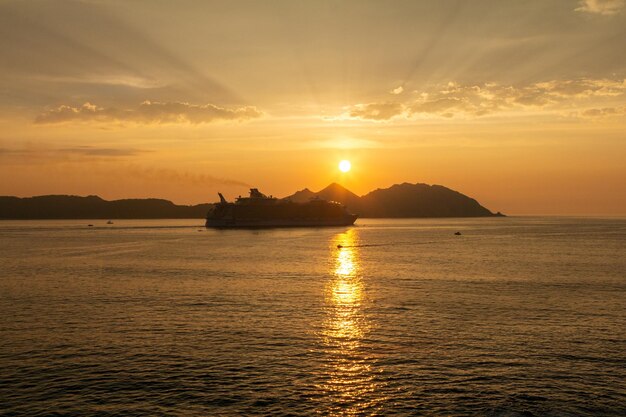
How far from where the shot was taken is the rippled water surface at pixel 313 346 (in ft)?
73.0

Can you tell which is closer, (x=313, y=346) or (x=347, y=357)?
(x=347, y=357)

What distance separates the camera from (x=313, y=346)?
31.0 meters

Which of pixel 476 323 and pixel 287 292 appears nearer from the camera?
pixel 476 323

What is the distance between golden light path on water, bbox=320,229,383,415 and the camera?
874 inches

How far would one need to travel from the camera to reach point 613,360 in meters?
27.6

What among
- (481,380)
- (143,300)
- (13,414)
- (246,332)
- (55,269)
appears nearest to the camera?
(13,414)

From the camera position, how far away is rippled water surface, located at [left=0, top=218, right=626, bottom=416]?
73.0 ft

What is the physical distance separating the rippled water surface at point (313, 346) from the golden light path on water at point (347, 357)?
0.13 meters

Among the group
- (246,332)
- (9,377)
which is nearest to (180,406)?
(9,377)

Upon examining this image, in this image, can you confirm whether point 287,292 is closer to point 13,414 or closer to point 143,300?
point 143,300

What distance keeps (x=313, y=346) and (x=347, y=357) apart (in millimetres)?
2835

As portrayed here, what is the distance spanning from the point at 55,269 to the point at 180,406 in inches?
2380

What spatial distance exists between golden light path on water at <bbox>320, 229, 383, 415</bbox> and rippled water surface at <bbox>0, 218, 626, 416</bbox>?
125mm

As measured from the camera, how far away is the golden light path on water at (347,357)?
22203 mm
